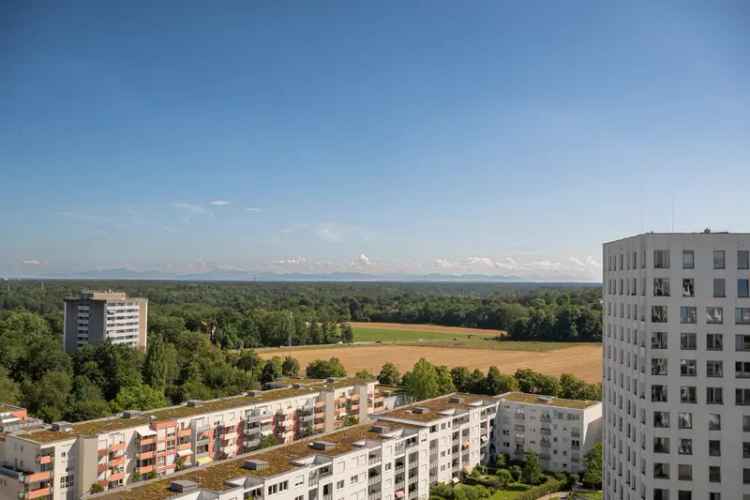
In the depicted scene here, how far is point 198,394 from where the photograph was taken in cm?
7062

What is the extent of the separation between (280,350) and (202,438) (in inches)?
2881

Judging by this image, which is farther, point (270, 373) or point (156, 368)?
point (270, 373)

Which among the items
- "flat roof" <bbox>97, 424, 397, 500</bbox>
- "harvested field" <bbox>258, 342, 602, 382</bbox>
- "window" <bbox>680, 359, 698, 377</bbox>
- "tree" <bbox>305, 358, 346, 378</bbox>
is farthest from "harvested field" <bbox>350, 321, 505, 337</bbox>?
"window" <bbox>680, 359, 698, 377</bbox>

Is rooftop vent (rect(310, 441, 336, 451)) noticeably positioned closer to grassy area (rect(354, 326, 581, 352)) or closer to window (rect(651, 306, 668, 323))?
window (rect(651, 306, 668, 323))

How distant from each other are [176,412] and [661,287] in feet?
135

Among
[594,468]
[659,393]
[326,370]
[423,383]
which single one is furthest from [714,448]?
[326,370]

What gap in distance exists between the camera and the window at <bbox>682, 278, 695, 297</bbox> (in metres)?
29.5

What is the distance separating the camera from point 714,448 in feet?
94.9

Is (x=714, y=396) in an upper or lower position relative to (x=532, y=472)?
upper

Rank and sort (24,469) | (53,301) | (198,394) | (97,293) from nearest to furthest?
(24,469), (198,394), (97,293), (53,301)

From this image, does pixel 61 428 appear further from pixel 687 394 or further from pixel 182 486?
pixel 687 394

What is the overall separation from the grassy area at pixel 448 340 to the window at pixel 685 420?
310 feet

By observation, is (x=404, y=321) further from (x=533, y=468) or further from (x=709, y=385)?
(x=709, y=385)

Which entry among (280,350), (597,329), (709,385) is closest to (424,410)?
(709,385)
